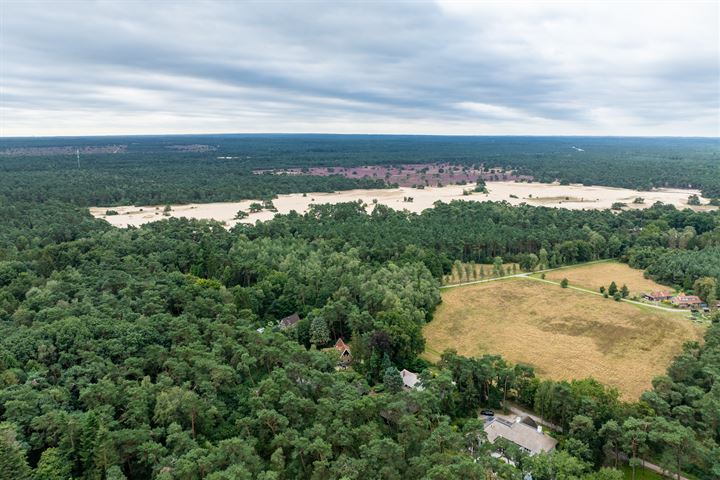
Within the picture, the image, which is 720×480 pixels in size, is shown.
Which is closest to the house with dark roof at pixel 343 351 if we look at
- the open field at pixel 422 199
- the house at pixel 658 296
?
the house at pixel 658 296

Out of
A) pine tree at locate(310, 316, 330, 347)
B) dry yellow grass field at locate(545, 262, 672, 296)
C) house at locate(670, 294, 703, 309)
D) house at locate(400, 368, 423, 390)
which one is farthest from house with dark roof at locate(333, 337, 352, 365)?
house at locate(670, 294, 703, 309)

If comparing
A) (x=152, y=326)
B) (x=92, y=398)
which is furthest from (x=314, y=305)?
(x=92, y=398)

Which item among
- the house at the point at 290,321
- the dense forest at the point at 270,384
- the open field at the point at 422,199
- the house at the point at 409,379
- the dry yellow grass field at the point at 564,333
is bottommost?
the dry yellow grass field at the point at 564,333

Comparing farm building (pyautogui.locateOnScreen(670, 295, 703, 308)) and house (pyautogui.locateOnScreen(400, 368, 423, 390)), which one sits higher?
farm building (pyautogui.locateOnScreen(670, 295, 703, 308))

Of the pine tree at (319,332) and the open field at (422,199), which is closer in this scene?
the pine tree at (319,332)

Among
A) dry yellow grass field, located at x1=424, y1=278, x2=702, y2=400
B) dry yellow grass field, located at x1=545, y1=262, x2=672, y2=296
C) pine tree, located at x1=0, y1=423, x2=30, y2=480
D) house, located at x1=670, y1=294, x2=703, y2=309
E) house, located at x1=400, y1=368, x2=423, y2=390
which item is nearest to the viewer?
pine tree, located at x1=0, y1=423, x2=30, y2=480

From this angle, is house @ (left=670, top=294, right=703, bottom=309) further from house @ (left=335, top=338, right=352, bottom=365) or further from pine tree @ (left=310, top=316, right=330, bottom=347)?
pine tree @ (left=310, top=316, right=330, bottom=347)

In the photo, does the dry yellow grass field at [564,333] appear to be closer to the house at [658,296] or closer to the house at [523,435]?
the house at [658,296]
